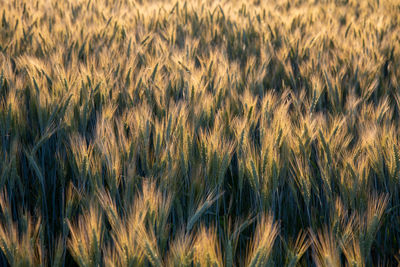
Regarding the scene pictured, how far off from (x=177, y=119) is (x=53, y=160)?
20.8 inches

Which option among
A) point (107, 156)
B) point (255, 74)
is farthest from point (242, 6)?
point (107, 156)

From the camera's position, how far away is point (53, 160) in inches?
55.2

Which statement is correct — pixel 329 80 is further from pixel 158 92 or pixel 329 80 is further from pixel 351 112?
pixel 158 92

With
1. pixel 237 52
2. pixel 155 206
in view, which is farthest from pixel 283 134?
pixel 237 52

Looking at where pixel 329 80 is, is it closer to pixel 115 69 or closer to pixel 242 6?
pixel 115 69

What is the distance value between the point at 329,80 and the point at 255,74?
1.17ft

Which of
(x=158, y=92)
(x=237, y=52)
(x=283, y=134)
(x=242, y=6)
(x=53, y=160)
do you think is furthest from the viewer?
(x=242, y=6)

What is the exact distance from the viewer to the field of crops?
2.56 feet

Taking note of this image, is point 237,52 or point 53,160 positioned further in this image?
point 237,52

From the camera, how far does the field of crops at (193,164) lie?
2.56ft

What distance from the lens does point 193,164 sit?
112cm

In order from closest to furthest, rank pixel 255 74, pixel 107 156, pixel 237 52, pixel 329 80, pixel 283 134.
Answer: pixel 107 156
pixel 283 134
pixel 329 80
pixel 255 74
pixel 237 52

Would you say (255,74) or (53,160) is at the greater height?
(255,74)

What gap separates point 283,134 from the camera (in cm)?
114
